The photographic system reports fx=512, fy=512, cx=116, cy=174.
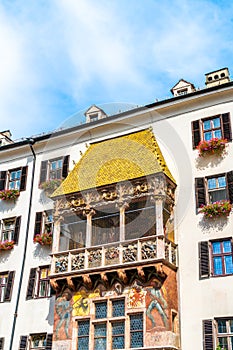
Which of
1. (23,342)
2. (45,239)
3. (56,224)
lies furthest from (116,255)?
(23,342)

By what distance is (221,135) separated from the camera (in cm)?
2420

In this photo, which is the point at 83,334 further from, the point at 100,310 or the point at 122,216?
the point at 122,216

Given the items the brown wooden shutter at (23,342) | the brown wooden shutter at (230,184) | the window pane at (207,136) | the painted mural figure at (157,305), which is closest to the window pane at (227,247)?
the brown wooden shutter at (230,184)

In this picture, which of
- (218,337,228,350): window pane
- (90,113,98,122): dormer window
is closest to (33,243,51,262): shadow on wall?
(90,113,98,122): dormer window

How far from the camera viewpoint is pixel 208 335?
2042 cm

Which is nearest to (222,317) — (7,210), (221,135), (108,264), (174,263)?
(174,263)

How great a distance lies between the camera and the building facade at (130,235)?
2108 cm

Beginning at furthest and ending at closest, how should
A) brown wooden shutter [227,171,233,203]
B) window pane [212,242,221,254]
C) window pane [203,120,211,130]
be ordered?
window pane [203,120,211,130]
brown wooden shutter [227,171,233,203]
window pane [212,242,221,254]

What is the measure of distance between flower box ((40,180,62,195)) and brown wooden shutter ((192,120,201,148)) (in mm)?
7703

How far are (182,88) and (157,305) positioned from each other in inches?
491

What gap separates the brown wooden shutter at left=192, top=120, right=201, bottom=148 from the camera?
24.7 metres

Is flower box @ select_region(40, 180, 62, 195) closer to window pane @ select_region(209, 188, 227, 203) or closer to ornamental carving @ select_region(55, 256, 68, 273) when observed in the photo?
ornamental carving @ select_region(55, 256, 68, 273)

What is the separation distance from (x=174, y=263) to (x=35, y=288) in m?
7.73

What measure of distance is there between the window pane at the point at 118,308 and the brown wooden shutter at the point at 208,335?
11.1 feet
